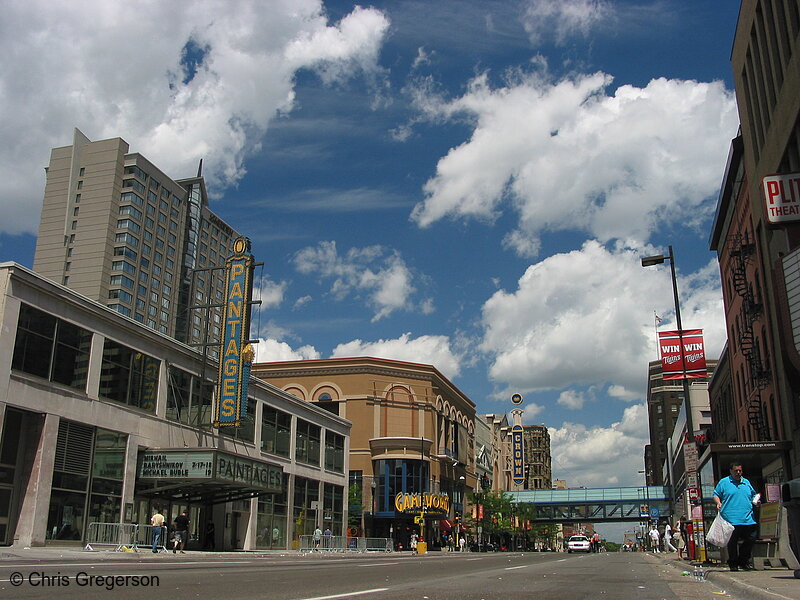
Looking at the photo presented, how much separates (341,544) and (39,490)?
2604 cm

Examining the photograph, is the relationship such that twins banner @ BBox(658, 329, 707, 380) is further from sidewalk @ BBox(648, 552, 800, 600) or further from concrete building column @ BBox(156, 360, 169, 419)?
concrete building column @ BBox(156, 360, 169, 419)

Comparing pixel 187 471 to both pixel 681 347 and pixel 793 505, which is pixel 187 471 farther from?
pixel 793 505

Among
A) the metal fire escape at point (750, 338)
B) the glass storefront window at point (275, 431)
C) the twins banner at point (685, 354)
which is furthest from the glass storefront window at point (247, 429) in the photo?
the metal fire escape at point (750, 338)

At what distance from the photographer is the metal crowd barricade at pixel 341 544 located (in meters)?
43.5

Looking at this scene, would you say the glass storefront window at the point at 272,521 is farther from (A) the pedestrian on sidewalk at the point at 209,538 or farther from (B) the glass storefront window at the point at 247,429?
(A) the pedestrian on sidewalk at the point at 209,538

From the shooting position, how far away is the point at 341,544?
4891cm

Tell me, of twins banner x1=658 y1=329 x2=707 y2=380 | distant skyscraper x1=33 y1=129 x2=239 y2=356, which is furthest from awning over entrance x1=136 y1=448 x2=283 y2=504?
distant skyscraper x1=33 y1=129 x2=239 y2=356

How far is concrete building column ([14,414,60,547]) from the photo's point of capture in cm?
2573

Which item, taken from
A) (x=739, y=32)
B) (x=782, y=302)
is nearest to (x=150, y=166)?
(x=739, y=32)

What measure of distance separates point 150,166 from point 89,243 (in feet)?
51.2

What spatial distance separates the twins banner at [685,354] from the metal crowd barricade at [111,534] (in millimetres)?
21100

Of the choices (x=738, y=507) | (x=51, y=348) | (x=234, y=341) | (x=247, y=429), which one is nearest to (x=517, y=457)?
(x=247, y=429)

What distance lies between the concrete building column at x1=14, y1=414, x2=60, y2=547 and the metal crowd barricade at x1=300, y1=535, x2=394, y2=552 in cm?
1796

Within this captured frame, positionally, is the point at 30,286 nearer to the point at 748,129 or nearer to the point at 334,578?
the point at 334,578
